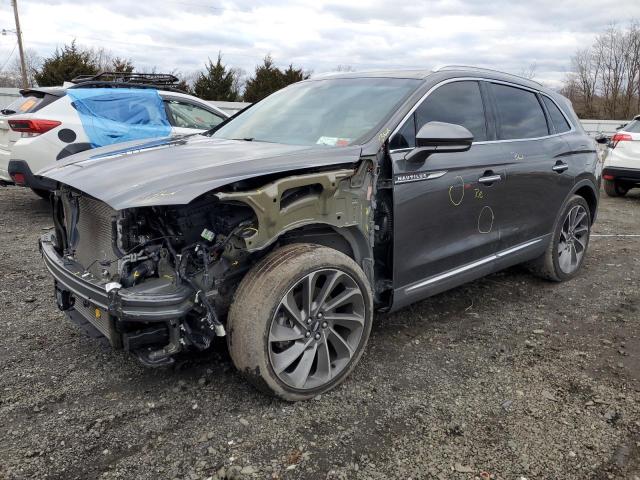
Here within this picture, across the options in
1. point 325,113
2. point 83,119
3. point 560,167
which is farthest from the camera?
point 83,119

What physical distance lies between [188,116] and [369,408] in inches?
234

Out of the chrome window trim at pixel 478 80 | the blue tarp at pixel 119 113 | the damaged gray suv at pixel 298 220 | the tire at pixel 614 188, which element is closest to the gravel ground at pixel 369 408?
the damaged gray suv at pixel 298 220

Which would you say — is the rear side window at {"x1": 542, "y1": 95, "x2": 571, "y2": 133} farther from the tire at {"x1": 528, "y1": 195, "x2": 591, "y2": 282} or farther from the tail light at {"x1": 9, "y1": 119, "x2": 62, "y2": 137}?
the tail light at {"x1": 9, "y1": 119, "x2": 62, "y2": 137}

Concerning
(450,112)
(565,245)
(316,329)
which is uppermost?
(450,112)

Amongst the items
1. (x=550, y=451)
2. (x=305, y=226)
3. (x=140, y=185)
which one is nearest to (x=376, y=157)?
(x=305, y=226)

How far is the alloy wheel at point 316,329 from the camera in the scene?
2703mm

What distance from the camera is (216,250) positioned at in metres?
2.54

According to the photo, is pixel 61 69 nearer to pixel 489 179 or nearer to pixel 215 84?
pixel 215 84

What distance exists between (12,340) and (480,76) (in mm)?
3724

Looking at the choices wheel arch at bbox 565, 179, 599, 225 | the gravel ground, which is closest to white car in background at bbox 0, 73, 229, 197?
the gravel ground

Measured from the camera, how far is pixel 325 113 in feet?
11.5

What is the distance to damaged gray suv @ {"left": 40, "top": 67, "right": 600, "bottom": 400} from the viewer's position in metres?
2.50

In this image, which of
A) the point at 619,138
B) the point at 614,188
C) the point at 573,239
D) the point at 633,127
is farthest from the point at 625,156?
the point at 573,239

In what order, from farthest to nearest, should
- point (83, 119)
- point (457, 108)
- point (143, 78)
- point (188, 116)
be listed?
1. point (143, 78)
2. point (188, 116)
3. point (83, 119)
4. point (457, 108)
